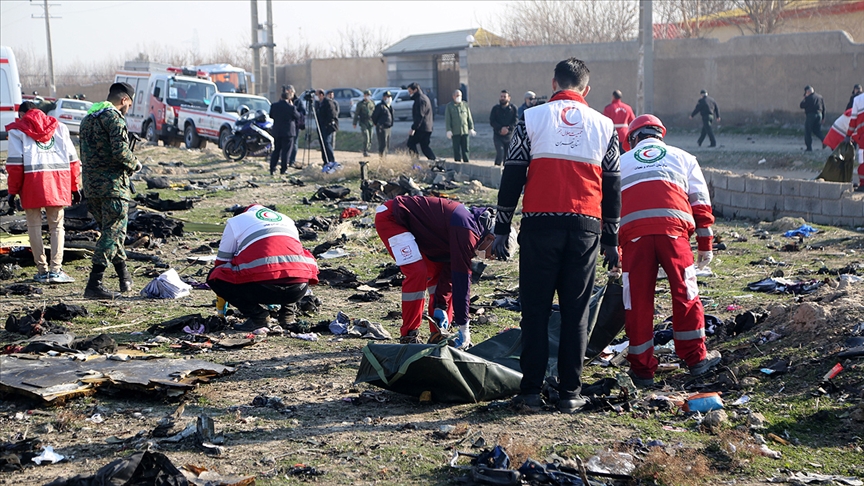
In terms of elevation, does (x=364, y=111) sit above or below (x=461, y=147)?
above

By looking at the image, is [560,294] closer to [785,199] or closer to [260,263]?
[260,263]

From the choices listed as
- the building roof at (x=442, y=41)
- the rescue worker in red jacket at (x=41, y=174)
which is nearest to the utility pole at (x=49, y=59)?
the building roof at (x=442, y=41)

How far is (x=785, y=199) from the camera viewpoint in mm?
11938

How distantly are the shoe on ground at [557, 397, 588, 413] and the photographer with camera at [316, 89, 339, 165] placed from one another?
15.6 metres

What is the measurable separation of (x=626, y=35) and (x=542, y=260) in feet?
145

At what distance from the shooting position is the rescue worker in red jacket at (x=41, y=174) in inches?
321

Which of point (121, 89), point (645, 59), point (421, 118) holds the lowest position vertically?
point (421, 118)

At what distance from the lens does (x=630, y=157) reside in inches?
219

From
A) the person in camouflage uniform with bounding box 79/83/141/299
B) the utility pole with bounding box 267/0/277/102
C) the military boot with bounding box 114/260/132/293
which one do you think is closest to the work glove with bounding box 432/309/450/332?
the person in camouflage uniform with bounding box 79/83/141/299

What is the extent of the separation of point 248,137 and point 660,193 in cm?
1750

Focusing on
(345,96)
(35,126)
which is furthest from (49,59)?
(35,126)

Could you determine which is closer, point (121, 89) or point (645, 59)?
point (121, 89)

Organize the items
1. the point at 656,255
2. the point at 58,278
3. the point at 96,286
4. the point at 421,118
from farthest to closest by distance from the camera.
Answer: the point at 421,118
the point at 58,278
the point at 96,286
the point at 656,255

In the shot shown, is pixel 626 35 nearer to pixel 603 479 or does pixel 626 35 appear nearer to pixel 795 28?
pixel 795 28
